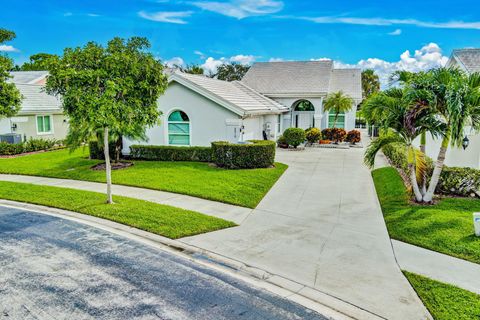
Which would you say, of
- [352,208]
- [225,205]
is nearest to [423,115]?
[352,208]

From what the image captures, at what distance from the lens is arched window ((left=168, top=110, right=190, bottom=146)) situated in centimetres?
1991

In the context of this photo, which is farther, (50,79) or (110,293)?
(50,79)

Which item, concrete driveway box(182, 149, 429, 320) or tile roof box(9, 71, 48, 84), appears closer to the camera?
concrete driveway box(182, 149, 429, 320)

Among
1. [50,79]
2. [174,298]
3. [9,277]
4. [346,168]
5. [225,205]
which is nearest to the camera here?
[174,298]

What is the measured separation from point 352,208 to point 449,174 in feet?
11.6

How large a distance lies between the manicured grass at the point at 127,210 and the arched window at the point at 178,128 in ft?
24.3

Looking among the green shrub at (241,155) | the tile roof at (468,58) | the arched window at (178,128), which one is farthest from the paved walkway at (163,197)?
the tile roof at (468,58)

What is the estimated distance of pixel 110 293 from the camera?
20.7ft

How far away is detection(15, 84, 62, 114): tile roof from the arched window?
10.6 m

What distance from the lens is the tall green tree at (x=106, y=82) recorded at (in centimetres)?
1073

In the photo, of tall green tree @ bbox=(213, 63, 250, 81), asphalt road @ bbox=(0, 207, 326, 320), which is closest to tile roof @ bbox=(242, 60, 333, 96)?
asphalt road @ bbox=(0, 207, 326, 320)

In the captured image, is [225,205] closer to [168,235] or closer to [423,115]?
[168,235]

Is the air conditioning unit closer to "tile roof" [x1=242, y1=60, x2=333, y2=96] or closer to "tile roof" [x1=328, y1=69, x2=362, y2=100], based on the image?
"tile roof" [x1=242, y1=60, x2=333, y2=96]

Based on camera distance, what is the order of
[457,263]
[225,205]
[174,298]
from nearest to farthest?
[174,298] → [457,263] → [225,205]
